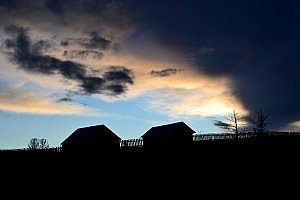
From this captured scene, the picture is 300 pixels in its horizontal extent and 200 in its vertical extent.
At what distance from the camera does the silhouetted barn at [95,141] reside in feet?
169

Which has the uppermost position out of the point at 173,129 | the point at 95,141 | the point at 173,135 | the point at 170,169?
the point at 173,129

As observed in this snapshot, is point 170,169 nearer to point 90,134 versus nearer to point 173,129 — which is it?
point 173,129

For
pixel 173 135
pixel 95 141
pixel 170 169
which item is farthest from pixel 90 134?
pixel 170 169

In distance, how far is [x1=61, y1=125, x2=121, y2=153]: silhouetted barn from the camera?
169 ft

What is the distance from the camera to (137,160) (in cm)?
3222

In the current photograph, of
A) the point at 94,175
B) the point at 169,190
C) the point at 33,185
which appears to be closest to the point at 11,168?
the point at 33,185

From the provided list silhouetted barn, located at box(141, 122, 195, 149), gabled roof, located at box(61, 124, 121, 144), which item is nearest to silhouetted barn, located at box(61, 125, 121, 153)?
gabled roof, located at box(61, 124, 121, 144)

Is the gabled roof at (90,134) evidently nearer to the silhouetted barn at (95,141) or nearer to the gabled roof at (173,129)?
the silhouetted barn at (95,141)

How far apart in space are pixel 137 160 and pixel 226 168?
9.40 metres

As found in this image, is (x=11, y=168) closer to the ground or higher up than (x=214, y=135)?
closer to the ground

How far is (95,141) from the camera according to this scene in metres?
51.7

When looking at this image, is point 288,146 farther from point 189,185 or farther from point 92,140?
point 92,140

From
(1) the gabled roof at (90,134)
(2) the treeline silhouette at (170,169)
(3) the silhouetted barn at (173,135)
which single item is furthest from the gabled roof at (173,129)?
(2) the treeline silhouette at (170,169)

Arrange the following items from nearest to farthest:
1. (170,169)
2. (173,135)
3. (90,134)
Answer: (170,169)
(90,134)
(173,135)
